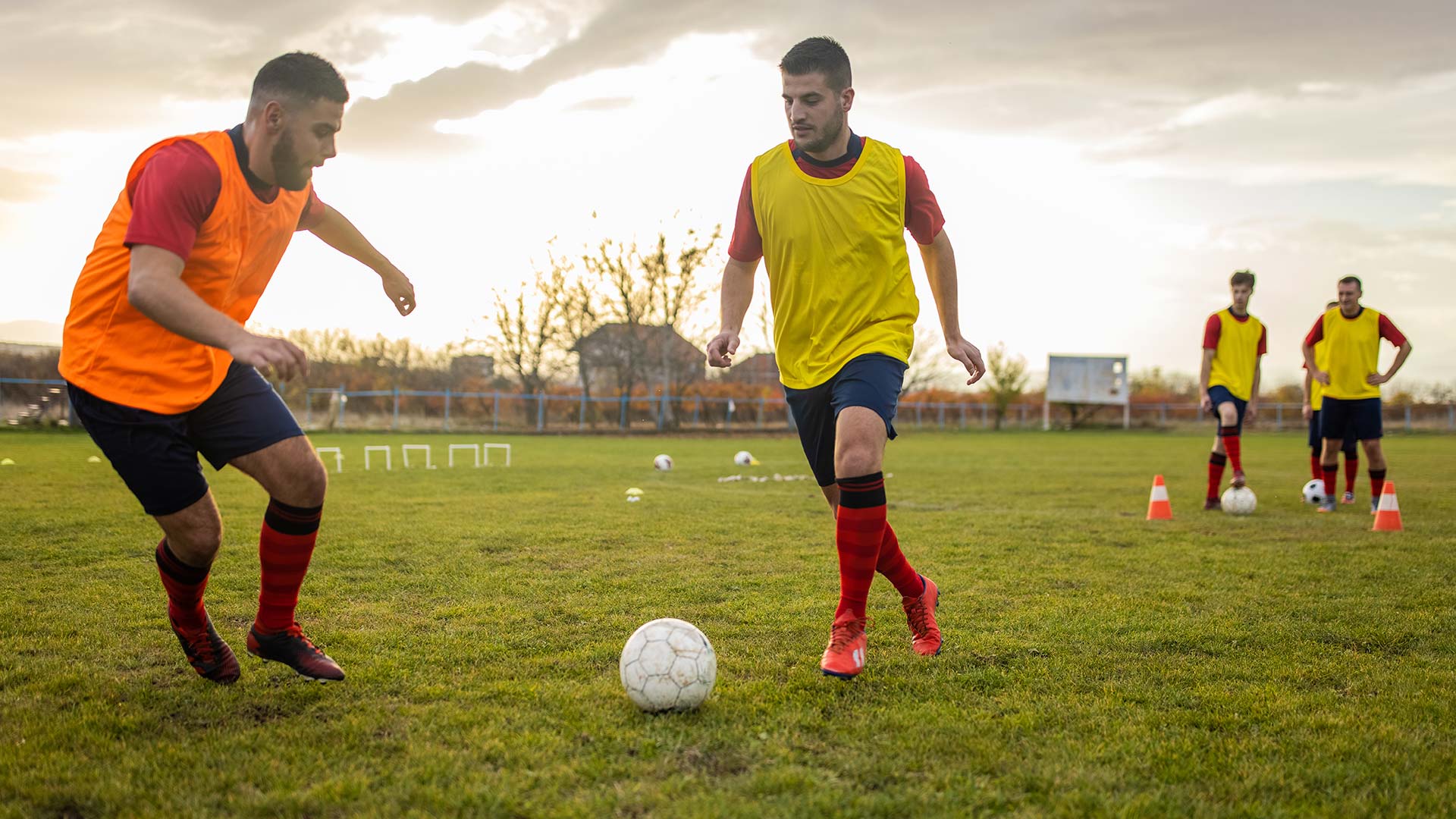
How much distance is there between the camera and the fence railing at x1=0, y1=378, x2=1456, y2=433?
95.8 feet

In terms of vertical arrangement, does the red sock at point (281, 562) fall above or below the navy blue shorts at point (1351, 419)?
below

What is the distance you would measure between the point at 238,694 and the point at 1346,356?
10.6 metres

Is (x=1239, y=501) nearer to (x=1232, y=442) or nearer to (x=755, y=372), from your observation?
(x=1232, y=442)

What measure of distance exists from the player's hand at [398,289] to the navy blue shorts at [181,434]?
892 millimetres

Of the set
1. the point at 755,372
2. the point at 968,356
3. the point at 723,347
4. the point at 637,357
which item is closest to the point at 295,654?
the point at 723,347

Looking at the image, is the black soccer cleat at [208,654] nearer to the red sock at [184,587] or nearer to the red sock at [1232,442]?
the red sock at [184,587]

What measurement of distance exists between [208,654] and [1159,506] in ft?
27.7

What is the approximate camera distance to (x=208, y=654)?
12.0 feet

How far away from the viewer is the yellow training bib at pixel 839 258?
4012 millimetres

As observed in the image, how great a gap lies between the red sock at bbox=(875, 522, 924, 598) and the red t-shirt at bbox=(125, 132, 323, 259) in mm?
2814

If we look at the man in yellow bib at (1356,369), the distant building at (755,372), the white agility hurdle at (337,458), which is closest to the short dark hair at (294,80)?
the white agility hurdle at (337,458)

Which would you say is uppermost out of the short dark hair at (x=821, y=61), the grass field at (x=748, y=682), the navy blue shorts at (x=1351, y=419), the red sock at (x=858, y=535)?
the short dark hair at (x=821, y=61)

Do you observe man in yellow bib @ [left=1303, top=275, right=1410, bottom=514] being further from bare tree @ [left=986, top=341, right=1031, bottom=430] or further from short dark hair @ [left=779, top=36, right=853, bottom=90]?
bare tree @ [left=986, top=341, right=1031, bottom=430]

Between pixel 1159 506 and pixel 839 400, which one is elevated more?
pixel 839 400
